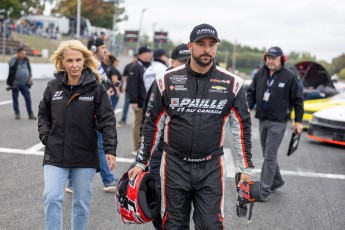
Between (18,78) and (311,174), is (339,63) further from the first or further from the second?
(311,174)

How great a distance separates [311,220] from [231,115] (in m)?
2.46

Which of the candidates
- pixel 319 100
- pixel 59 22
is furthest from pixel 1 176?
pixel 59 22

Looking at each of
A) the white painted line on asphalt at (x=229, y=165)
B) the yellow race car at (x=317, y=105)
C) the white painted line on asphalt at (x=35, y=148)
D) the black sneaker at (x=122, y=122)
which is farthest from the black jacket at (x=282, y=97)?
the black sneaker at (x=122, y=122)

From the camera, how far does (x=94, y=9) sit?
72688 mm

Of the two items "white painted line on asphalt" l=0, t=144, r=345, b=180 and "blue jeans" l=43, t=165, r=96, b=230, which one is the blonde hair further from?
"white painted line on asphalt" l=0, t=144, r=345, b=180

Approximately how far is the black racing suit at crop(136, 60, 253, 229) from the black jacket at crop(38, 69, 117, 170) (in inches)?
19.7

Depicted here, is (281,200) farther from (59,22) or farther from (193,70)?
(59,22)

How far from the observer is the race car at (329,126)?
10.4 m

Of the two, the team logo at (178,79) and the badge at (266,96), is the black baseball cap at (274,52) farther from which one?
the team logo at (178,79)

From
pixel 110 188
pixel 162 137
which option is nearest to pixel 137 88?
pixel 110 188

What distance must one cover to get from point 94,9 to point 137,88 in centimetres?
6636

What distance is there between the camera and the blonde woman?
394cm

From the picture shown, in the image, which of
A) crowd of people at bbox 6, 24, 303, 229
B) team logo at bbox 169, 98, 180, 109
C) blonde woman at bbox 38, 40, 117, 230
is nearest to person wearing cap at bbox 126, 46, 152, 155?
crowd of people at bbox 6, 24, 303, 229

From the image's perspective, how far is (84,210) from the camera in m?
4.05
